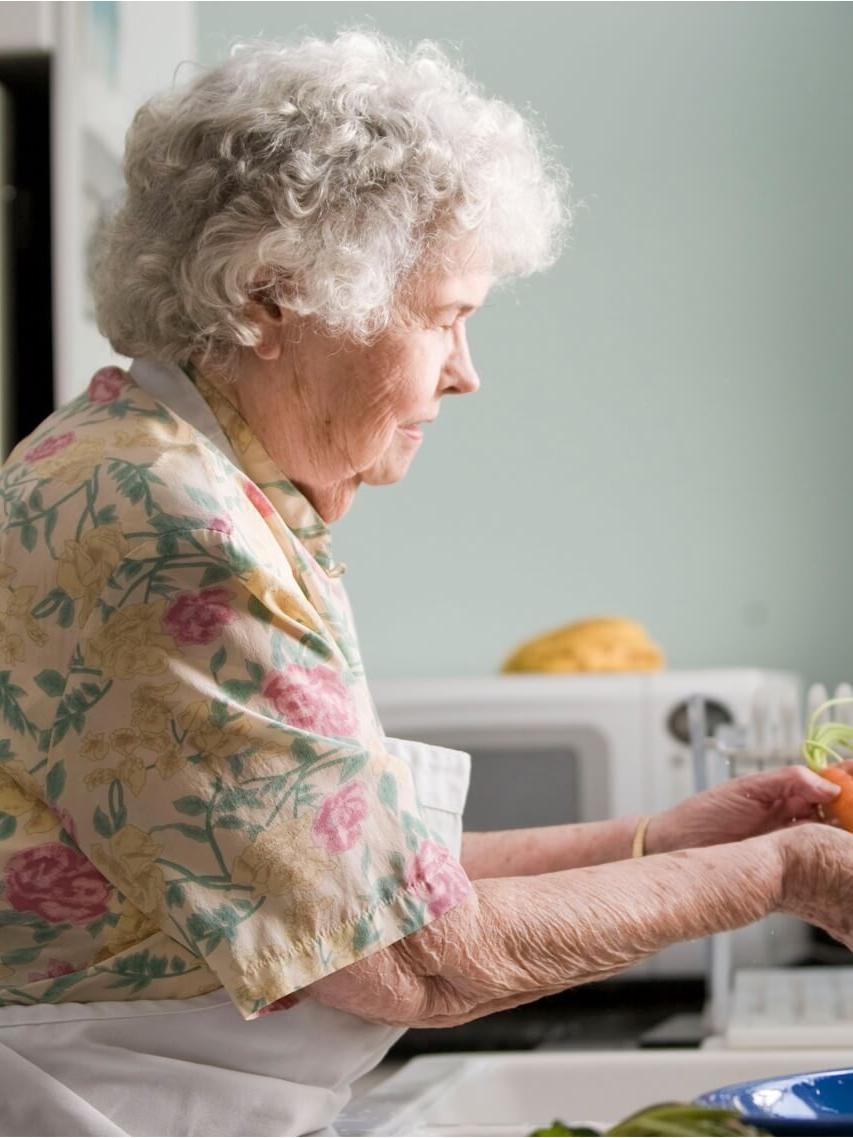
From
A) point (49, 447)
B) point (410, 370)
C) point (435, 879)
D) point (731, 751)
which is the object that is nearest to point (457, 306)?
point (410, 370)

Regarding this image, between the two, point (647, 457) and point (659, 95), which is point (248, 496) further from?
point (659, 95)

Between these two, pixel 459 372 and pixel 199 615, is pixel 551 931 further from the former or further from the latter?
pixel 459 372

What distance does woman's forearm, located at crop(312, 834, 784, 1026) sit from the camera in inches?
31.2

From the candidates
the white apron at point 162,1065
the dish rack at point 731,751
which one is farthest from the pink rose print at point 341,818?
the dish rack at point 731,751

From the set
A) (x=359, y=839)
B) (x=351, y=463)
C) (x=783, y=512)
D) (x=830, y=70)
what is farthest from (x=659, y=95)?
(x=359, y=839)

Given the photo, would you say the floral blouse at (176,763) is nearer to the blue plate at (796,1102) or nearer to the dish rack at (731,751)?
the blue plate at (796,1102)

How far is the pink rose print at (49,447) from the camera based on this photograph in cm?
86

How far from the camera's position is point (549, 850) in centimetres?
113

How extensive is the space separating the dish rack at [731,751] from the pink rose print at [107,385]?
2.47ft

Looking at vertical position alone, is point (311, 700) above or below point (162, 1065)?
above

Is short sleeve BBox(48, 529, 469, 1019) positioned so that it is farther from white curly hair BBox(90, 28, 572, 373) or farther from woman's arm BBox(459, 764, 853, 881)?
woman's arm BBox(459, 764, 853, 881)

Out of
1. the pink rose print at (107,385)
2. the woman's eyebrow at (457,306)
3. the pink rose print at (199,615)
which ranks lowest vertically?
the pink rose print at (199,615)

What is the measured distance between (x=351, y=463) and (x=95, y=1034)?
1.24 feet

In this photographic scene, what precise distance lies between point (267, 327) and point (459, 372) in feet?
0.44
